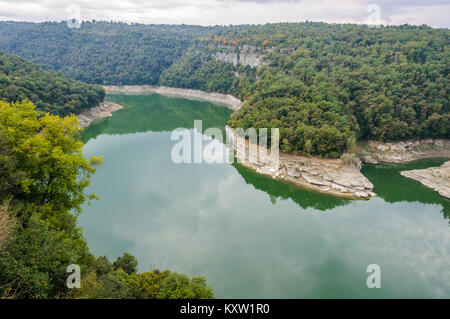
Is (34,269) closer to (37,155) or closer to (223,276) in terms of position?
(37,155)

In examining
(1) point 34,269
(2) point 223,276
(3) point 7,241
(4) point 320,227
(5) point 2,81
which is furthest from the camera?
(5) point 2,81

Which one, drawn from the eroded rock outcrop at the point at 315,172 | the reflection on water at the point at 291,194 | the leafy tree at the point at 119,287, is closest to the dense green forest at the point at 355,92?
the eroded rock outcrop at the point at 315,172

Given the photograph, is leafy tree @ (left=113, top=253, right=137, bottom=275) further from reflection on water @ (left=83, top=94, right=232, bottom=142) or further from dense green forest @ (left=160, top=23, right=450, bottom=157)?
reflection on water @ (left=83, top=94, right=232, bottom=142)

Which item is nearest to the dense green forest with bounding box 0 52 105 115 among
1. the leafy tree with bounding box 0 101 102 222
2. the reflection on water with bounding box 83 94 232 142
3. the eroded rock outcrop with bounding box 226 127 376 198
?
the reflection on water with bounding box 83 94 232 142

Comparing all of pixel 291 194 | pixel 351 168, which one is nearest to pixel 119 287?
pixel 291 194

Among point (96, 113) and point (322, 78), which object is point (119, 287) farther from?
point (96, 113)

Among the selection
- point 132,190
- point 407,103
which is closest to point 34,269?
point 132,190
